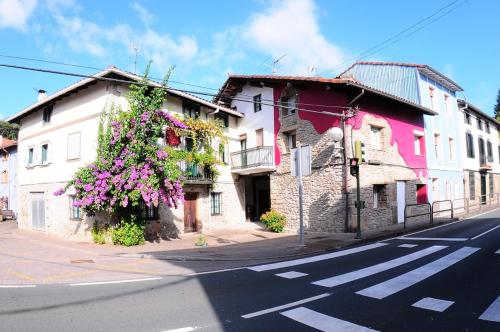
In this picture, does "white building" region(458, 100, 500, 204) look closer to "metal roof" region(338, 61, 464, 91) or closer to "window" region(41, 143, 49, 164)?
"metal roof" region(338, 61, 464, 91)

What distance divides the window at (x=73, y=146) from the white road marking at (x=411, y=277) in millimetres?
13808

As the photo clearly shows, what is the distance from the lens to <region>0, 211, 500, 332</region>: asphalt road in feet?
14.3

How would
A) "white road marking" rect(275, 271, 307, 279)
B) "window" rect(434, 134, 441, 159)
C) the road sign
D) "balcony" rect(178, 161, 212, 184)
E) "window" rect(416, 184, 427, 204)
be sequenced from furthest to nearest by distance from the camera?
"window" rect(434, 134, 441, 159)
"window" rect(416, 184, 427, 204)
"balcony" rect(178, 161, 212, 184)
the road sign
"white road marking" rect(275, 271, 307, 279)

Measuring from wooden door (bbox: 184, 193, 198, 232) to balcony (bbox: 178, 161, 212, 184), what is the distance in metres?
0.95

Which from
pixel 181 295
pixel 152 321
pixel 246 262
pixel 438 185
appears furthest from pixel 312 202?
pixel 152 321

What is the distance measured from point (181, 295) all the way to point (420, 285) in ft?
13.4

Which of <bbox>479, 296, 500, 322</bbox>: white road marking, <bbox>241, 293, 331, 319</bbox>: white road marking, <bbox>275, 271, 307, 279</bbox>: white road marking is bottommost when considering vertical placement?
<bbox>275, 271, 307, 279</bbox>: white road marking

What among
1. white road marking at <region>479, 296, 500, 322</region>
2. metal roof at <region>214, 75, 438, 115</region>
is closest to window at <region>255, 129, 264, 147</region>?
metal roof at <region>214, 75, 438, 115</region>

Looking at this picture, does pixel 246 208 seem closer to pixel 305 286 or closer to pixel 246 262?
pixel 246 262

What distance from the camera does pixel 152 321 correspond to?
455cm

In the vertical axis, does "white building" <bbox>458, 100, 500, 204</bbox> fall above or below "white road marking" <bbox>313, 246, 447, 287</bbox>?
above

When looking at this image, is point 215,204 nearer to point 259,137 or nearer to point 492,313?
point 259,137

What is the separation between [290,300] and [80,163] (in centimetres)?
1289

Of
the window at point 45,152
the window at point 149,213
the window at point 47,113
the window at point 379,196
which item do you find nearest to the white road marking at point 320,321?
the window at point 149,213
